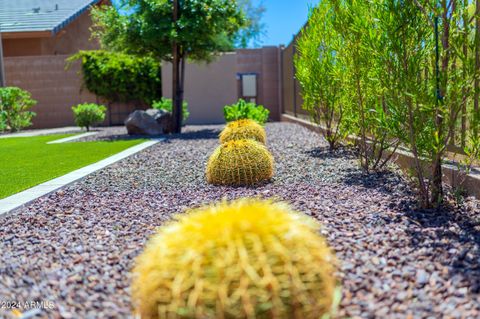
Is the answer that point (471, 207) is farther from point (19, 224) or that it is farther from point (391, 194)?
point (19, 224)

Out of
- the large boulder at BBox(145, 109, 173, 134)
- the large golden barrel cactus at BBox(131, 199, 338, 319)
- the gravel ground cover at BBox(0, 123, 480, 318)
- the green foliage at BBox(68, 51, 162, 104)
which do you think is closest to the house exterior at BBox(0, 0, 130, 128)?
the green foliage at BBox(68, 51, 162, 104)

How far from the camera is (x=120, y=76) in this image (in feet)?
62.3

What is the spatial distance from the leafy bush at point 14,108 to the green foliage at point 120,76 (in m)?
2.23

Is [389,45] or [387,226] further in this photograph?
[389,45]

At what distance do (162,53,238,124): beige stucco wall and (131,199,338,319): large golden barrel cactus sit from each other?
17423 millimetres

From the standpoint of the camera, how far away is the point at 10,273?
→ 3137 mm

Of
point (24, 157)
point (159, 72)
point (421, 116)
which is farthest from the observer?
point (159, 72)

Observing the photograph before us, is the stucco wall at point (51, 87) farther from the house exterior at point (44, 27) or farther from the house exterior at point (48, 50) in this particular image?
the house exterior at point (44, 27)

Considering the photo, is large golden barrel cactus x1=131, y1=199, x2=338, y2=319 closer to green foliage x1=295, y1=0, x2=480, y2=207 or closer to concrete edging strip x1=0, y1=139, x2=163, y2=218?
green foliage x1=295, y1=0, x2=480, y2=207

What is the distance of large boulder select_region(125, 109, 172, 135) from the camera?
13.9 meters

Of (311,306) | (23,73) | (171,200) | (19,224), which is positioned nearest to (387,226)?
(311,306)

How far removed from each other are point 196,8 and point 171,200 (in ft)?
30.2

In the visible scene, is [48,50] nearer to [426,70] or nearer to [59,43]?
[59,43]

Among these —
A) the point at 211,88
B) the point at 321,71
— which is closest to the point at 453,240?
the point at 321,71
